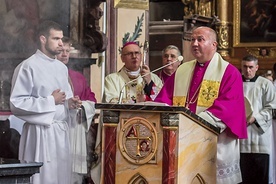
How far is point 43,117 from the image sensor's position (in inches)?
302

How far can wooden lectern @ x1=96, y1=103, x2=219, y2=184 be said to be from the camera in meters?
7.32

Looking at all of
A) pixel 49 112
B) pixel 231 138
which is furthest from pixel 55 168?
pixel 231 138

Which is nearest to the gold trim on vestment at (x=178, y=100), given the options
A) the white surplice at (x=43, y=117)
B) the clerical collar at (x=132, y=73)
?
the clerical collar at (x=132, y=73)

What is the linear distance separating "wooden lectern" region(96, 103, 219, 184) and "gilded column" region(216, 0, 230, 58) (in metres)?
11.1

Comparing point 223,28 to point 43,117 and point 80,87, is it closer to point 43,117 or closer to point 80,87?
point 80,87

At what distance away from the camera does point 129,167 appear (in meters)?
7.47

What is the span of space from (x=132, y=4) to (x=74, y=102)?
5.01m

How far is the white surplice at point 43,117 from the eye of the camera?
7.61 meters

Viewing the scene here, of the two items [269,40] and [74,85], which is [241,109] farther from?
[269,40]

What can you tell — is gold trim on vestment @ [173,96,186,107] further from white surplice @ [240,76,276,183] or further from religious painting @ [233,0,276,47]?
religious painting @ [233,0,276,47]

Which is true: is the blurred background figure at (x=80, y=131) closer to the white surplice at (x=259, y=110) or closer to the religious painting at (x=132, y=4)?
the white surplice at (x=259, y=110)

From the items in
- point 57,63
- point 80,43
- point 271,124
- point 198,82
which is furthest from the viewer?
point 271,124

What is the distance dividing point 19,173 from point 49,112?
2.40 metres

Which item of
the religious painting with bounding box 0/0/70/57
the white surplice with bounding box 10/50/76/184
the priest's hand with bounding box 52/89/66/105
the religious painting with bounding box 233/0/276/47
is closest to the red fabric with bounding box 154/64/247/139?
the white surplice with bounding box 10/50/76/184
